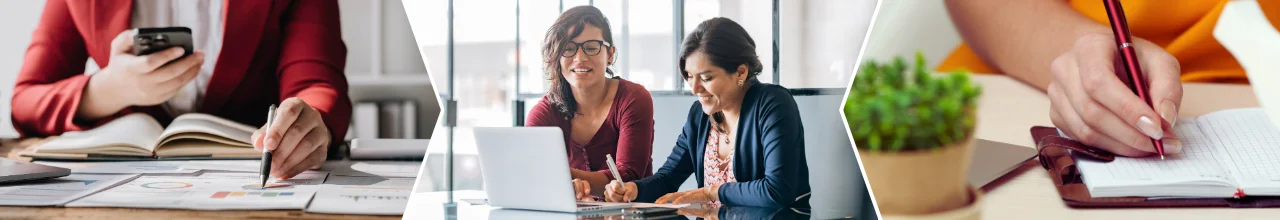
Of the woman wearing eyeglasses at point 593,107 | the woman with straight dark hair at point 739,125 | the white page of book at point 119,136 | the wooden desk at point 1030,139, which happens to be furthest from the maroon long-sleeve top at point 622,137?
the white page of book at point 119,136

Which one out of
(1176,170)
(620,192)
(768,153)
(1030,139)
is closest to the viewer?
(1176,170)

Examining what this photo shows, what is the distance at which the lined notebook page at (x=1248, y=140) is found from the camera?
1.55 metres

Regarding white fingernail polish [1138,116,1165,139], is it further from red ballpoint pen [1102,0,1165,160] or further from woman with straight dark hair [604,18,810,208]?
woman with straight dark hair [604,18,810,208]

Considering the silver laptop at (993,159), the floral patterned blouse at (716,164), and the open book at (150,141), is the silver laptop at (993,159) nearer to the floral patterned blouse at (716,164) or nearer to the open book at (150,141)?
the floral patterned blouse at (716,164)

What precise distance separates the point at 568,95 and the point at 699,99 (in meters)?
0.29

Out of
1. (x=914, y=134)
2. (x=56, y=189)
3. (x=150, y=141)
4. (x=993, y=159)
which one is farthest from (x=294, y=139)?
(x=993, y=159)

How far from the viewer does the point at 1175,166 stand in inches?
60.5

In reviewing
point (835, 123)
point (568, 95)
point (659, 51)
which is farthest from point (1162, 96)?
point (568, 95)

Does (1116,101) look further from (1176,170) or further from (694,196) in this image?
(694,196)

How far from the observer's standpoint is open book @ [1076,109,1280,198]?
1.51 m

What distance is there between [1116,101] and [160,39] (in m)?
1.70

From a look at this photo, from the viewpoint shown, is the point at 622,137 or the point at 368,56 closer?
the point at 368,56

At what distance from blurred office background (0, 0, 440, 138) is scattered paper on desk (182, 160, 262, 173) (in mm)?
192

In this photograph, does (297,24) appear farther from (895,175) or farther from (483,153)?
(895,175)
